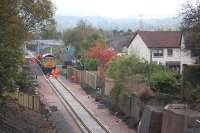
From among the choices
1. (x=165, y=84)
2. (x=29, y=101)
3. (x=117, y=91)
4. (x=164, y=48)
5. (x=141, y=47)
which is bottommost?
(x=29, y=101)

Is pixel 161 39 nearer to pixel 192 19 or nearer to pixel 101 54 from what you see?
pixel 101 54

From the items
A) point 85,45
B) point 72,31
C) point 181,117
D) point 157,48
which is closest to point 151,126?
point 181,117

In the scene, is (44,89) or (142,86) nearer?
(142,86)

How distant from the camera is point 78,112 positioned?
43.7 meters

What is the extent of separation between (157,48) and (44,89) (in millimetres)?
20289

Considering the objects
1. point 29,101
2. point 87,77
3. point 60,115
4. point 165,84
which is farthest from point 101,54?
point 165,84

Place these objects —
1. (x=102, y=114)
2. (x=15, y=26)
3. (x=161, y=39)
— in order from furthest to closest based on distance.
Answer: (x=161, y=39) → (x=102, y=114) → (x=15, y=26)

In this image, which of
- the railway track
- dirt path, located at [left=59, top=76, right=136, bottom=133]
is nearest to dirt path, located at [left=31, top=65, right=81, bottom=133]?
the railway track

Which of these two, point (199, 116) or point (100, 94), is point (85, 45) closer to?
point (100, 94)

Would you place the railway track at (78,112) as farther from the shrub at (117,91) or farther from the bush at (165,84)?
the bush at (165,84)

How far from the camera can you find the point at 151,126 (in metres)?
29.8

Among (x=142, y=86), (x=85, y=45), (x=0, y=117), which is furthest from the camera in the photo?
(x=85, y=45)

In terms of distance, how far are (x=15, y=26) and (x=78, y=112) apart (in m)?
12.0

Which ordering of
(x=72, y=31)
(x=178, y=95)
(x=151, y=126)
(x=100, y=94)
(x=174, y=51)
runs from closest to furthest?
1. (x=151, y=126)
2. (x=178, y=95)
3. (x=100, y=94)
4. (x=174, y=51)
5. (x=72, y=31)
